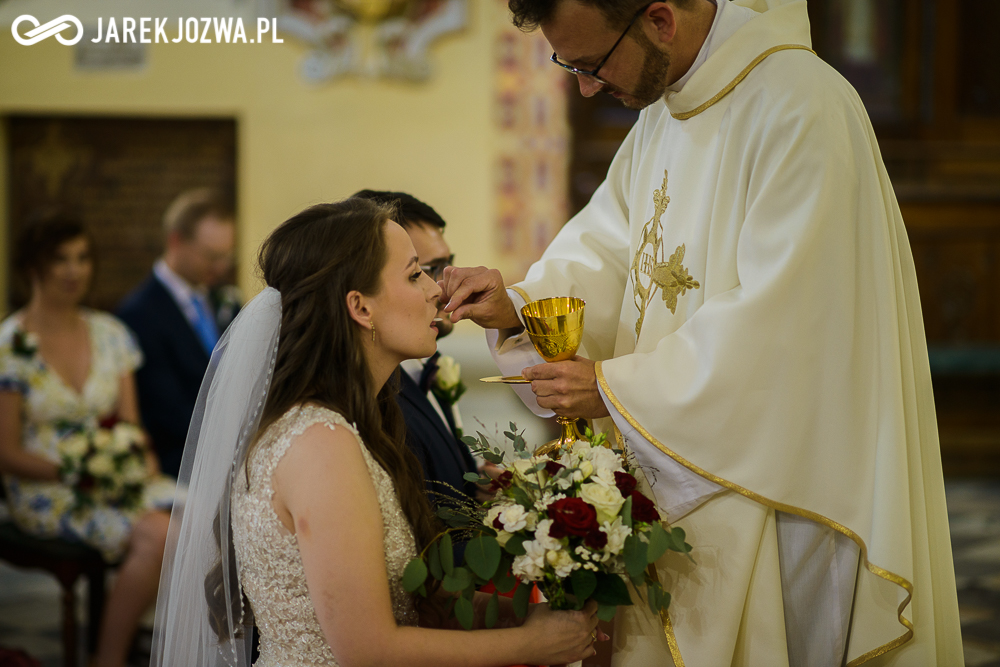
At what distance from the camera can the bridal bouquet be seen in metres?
1.68

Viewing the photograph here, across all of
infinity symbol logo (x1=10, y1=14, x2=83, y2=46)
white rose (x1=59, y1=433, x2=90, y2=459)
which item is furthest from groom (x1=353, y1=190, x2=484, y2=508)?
infinity symbol logo (x1=10, y1=14, x2=83, y2=46)

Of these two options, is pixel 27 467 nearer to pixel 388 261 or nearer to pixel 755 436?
pixel 388 261

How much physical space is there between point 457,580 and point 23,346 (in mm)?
3022

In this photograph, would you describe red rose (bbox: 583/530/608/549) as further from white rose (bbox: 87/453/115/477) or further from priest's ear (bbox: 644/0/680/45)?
white rose (bbox: 87/453/115/477)

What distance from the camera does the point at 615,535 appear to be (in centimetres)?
169

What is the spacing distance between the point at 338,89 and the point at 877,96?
4637mm

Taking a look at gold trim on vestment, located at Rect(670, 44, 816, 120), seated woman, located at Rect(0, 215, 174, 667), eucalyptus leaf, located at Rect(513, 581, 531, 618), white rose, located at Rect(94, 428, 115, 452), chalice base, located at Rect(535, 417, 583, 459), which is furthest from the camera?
white rose, located at Rect(94, 428, 115, 452)

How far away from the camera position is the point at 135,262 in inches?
289

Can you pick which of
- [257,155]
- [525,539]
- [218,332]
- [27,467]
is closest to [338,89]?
[257,155]

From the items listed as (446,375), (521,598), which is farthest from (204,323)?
(521,598)

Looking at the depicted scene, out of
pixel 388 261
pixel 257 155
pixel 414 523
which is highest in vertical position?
pixel 257 155

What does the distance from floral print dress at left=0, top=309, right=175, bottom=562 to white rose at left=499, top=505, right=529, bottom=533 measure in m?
2.65

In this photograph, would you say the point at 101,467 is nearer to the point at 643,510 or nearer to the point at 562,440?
the point at 562,440

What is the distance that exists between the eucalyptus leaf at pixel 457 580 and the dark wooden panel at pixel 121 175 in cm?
626
